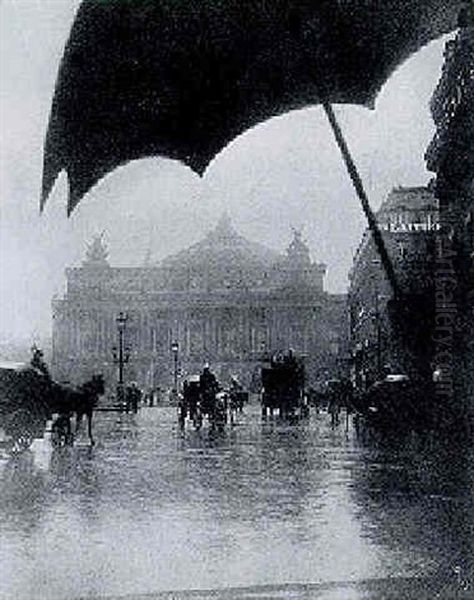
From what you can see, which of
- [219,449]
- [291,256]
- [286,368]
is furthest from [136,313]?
Result: [219,449]

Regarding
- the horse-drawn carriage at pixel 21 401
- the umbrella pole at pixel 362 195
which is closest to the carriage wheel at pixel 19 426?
the horse-drawn carriage at pixel 21 401

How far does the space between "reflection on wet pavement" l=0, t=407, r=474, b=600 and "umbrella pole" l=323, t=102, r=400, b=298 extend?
1.61 m

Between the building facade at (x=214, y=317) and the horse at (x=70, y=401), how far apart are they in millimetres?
85974

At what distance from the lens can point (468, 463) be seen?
1373 cm

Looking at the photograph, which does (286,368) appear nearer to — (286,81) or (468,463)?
(468,463)

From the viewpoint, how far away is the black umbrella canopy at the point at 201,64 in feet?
13.1

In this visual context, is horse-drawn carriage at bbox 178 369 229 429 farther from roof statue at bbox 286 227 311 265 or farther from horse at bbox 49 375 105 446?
roof statue at bbox 286 227 311 265

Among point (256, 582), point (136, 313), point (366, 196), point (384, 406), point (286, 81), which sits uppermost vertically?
point (136, 313)

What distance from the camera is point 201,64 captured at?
4355 millimetres

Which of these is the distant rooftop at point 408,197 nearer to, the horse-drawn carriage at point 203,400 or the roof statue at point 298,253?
the horse-drawn carriage at point 203,400

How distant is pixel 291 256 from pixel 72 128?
386ft

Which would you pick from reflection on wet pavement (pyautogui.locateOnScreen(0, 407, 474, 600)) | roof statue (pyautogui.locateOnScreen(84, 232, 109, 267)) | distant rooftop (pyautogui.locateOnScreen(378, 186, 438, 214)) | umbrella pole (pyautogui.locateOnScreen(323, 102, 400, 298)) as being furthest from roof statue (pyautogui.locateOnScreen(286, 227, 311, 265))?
umbrella pole (pyautogui.locateOnScreen(323, 102, 400, 298))

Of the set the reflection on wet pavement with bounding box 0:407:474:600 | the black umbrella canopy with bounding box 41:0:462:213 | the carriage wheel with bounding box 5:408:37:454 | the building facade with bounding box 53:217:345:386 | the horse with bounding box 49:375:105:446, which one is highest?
the building facade with bounding box 53:217:345:386

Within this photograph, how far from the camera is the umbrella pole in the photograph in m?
4.34
